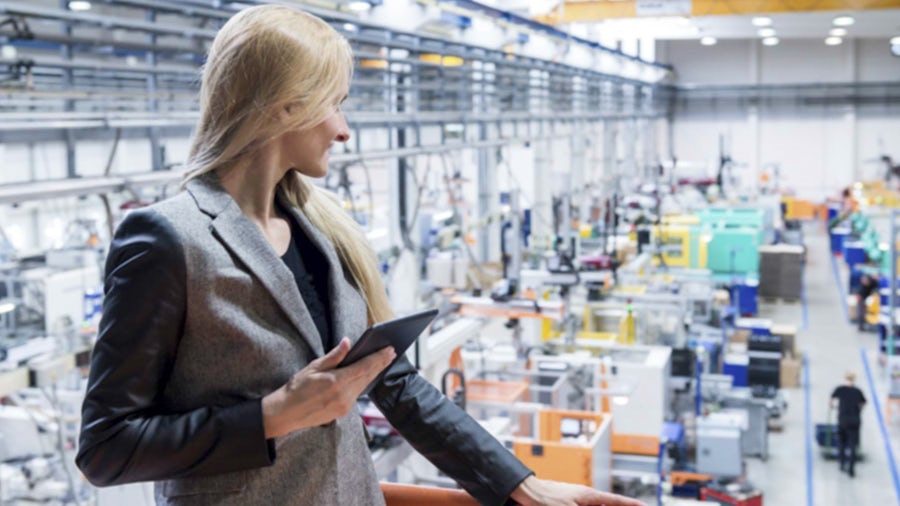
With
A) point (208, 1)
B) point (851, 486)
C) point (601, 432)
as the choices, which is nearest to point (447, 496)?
point (208, 1)

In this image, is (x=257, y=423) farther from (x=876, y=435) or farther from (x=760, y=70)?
(x=760, y=70)

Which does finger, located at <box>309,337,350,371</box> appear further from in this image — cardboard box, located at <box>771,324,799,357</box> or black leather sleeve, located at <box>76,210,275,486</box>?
cardboard box, located at <box>771,324,799,357</box>

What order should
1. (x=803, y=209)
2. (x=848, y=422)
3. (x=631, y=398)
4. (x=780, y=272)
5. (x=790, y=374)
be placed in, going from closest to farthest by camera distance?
(x=631, y=398), (x=848, y=422), (x=790, y=374), (x=780, y=272), (x=803, y=209)

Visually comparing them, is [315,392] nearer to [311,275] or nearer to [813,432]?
[311,275]

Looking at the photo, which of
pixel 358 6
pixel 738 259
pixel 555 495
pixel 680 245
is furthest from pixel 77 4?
pixel 738 259

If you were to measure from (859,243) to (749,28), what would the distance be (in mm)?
4647

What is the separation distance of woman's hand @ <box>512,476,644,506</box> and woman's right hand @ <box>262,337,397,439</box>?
0.34 m

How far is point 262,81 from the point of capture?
1018mm

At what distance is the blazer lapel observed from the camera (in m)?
1.03

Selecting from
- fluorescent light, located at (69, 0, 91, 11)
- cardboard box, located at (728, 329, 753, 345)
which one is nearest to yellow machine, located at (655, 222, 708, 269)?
cardboard box, located at (728, 329, 753, 345)

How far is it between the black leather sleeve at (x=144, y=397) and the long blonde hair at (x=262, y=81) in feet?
0.43

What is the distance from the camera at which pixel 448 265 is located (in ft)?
29.8

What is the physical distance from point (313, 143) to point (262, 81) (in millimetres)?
102

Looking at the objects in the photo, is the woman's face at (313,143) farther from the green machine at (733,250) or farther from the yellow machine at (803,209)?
→ the yellow machine at (803,209)
